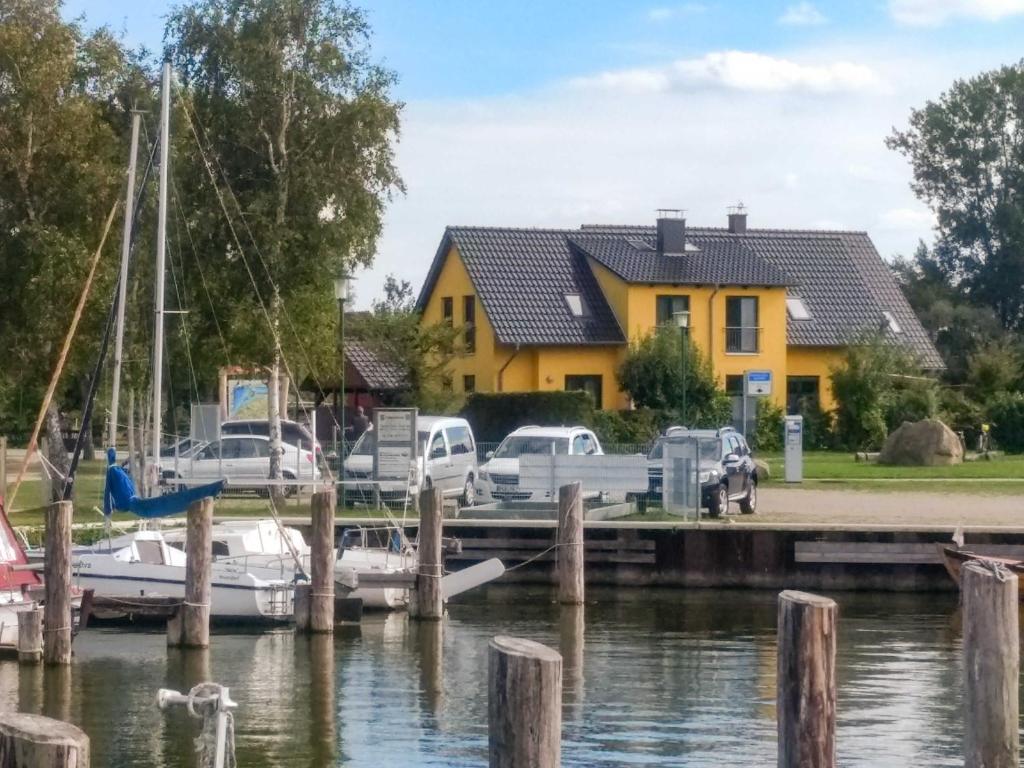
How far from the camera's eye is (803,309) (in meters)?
62.9

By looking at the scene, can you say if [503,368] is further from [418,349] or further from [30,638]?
[30,638]

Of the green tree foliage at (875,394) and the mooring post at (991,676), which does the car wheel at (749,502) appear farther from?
the green tree foliage at (875,394)

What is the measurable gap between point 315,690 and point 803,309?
4599cm

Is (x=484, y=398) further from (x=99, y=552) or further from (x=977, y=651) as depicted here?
(x=977, y=651)

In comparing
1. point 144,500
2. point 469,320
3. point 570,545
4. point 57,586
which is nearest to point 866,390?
point 469,320

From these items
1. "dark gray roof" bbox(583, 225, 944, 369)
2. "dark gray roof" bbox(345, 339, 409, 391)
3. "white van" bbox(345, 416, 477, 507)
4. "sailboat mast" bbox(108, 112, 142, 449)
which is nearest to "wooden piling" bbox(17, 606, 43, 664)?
"sailboat mast" bbox(108, 112, 142, 449)

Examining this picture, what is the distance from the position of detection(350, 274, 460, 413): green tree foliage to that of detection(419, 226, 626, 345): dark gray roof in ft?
8.34

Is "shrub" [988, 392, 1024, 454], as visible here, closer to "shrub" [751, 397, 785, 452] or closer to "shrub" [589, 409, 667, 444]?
"shrub" [751, 397, 785, 452]

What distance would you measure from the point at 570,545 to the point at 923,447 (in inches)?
1004

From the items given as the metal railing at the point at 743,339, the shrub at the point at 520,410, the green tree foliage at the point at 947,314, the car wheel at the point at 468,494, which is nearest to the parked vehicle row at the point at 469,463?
the car wheel at the point at 468,494

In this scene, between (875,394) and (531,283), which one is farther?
(531,283)

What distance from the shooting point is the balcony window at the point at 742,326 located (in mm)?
59812

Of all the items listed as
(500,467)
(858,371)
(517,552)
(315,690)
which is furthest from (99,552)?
(858,371)

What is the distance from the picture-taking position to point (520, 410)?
51750mm
